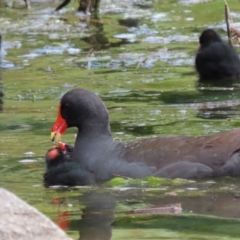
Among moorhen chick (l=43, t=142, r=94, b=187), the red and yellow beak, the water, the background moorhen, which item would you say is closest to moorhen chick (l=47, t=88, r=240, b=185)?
moorhen chick (l=43, t=142, r=94, b=187)

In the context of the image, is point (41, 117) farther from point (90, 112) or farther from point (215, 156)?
point (215, 156)

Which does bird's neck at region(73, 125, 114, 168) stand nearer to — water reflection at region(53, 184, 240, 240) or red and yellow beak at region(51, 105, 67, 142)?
red and yellow beak at region(51, 105, 67, 142)

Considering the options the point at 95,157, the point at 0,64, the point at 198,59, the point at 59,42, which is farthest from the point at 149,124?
the point at 59,42

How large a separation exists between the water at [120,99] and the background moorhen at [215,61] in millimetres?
271

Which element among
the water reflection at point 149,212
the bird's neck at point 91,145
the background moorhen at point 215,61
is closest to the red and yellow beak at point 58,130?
the bird's neck at point 91,145

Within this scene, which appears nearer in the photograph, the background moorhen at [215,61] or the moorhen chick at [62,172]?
the moorhen chick at [62,172]

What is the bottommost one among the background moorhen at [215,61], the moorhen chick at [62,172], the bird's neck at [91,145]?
the background moorhen at [215,61]

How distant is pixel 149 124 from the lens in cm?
1055

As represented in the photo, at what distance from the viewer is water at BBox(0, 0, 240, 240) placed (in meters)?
6.99

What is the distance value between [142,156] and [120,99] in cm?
410

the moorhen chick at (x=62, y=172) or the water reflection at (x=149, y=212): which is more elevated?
the water reflection at (x=149, y=212)

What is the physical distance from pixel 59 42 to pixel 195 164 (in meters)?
9.69

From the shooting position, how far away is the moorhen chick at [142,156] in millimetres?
8133

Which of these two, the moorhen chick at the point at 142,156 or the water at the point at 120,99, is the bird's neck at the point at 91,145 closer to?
the moorhen chick at the point at 142,156
